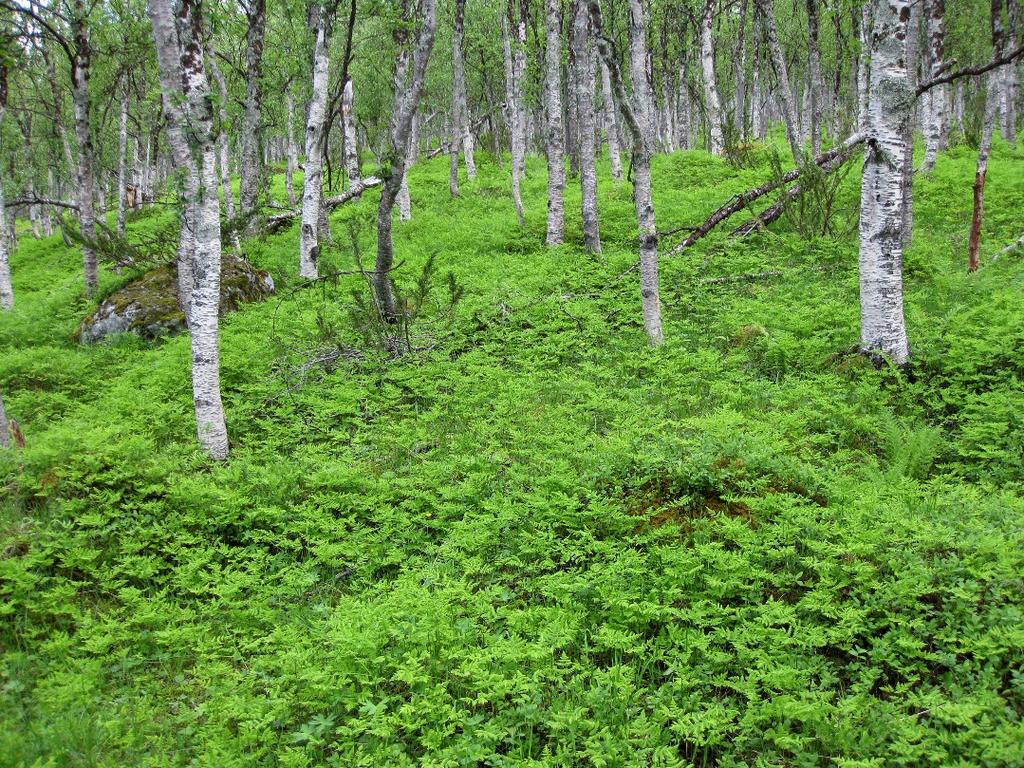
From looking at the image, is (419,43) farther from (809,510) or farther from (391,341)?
(809,510)

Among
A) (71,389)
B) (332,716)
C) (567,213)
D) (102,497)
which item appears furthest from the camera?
(567,213)

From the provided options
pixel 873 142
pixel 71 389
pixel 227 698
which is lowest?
pixel 227 698

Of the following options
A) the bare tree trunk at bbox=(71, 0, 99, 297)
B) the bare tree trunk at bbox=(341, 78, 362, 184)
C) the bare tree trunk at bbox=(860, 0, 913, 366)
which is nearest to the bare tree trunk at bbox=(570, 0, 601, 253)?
the bare tree trunk at bbox=(860, 0, 913, 366)

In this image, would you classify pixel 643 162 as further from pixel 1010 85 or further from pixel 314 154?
pixel 1010 85

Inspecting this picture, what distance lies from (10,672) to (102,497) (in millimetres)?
1908

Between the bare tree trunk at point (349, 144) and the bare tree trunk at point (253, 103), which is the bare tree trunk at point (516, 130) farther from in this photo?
the bare tree trunk at point (253, 103)

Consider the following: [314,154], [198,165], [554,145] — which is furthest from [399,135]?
[554,145]

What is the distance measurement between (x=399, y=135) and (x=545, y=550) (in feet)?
23.4

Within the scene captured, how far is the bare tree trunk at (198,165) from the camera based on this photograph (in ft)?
20.2

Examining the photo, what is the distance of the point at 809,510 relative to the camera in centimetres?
434

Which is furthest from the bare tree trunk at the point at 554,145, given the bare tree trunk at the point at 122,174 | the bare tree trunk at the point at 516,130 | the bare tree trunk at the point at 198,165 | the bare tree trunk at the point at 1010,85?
the bare tree trunk at the point at 1010,85

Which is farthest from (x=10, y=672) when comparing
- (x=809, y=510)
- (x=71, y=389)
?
(x=71, y=389)

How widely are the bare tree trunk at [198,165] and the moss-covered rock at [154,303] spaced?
16.2ft

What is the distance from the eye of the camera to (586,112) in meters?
12.2
